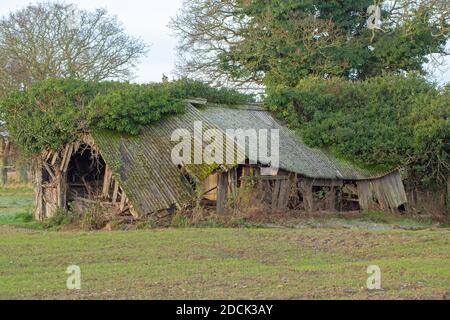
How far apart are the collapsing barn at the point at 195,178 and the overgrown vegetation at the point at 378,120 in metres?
0.82

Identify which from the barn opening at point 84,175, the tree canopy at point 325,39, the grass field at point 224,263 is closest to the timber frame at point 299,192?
the grass field at point 224,263

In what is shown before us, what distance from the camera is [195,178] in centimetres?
2567

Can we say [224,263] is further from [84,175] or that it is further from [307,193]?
[84,175]

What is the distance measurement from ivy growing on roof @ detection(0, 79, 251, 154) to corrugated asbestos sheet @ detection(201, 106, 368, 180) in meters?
2.10

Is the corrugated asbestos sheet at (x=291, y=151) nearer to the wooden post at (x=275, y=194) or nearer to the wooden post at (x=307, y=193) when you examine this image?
the wooden post at (x=307, y=193)

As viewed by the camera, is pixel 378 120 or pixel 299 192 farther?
pixel 378 120

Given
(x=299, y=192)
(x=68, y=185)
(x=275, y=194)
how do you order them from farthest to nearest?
(x=68, y=185) → (x=299, y=192) → (x=275, y=194)

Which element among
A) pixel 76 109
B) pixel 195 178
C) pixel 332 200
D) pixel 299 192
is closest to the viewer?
pixel 195 178

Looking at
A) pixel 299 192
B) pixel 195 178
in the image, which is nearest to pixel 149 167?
pixel 195 178

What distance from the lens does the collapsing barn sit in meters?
25.5

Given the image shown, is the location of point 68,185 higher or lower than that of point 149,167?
lower

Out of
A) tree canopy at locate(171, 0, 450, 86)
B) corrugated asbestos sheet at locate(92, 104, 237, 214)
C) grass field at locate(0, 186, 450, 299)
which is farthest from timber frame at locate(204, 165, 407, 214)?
tree canopy at locate(171, 0, 450, 86)

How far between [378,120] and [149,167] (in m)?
11.3
